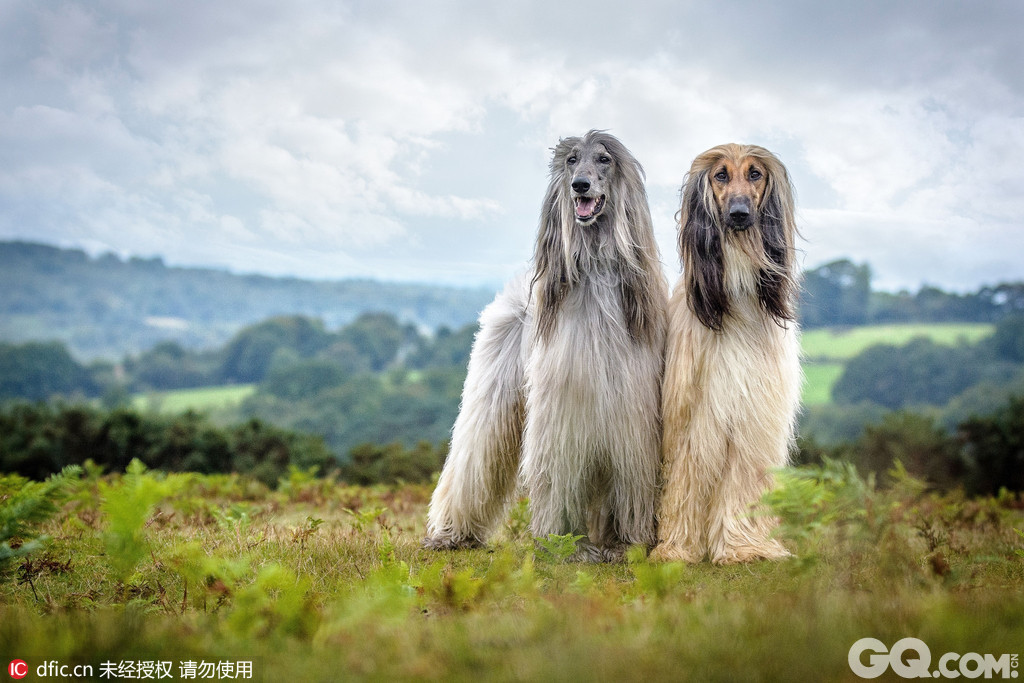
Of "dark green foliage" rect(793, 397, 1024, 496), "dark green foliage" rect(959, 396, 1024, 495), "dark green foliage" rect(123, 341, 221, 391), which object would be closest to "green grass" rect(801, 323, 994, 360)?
"dark green foliage" rect(793, 397, 1024, 496)

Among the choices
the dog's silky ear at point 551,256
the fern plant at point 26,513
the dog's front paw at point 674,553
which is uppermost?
the dog's silky ear at point 551,256

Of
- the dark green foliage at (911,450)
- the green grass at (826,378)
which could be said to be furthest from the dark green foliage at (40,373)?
the dark green foliage at (911,450)

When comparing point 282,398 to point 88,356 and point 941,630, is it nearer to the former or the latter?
point 88,356

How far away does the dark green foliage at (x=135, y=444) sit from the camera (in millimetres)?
10258

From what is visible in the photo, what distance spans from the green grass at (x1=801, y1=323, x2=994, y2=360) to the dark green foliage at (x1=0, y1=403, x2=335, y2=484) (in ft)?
66.7

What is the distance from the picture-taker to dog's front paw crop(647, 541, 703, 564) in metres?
4.79

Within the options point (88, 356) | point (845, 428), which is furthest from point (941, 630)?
point (88, 356)

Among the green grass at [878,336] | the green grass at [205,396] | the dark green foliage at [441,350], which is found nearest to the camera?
the green grass at [878,336]

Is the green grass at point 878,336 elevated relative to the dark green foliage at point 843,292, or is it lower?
lower

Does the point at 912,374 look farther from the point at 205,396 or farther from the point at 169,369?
the point at 169,369

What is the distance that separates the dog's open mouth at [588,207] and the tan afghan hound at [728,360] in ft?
1.79

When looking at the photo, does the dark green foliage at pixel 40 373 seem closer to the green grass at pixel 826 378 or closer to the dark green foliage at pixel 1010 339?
the green grass at pixel 826 378

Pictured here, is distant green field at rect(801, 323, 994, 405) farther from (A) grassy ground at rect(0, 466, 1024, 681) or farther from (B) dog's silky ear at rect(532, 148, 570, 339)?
(A) grassy ground at rect(0, 466, 1024, 681)

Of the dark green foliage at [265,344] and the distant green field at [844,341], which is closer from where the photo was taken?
the distant green field at [844,341]
